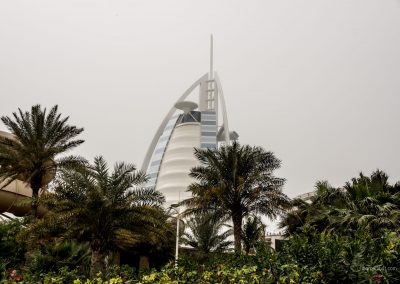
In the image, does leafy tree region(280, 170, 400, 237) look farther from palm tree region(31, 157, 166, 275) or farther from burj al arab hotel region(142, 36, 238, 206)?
burj al arab hotel region(142, 36, 238, 206)

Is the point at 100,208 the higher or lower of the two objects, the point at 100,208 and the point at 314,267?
the higher

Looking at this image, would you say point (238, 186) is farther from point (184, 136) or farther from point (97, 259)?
point (184, 136)

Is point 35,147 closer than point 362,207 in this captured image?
No

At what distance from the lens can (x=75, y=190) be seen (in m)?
16.2

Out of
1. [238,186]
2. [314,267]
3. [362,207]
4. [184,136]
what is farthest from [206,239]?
[184,136]

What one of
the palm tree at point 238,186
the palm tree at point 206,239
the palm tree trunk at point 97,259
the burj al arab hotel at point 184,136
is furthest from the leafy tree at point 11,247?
the burj al arab hotel at point 184,136

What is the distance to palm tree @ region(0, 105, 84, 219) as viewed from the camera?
17.7m

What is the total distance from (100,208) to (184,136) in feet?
229

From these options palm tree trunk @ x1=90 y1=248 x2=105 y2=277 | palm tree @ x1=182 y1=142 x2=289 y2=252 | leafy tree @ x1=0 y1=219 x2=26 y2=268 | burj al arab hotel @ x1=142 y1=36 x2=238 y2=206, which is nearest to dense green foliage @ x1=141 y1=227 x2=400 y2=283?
palm tree trunk @ x1=90 y1=248 x2=105 y2=277

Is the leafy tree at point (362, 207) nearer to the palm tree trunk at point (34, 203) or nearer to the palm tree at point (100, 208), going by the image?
the palm tree at point (100, 208)

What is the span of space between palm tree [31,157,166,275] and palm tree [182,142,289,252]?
3388 mm

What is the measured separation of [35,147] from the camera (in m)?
17.7

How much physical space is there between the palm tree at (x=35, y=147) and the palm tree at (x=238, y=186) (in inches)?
226

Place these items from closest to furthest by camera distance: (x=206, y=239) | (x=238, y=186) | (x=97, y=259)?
1. (x=97, y=259)
2. (x=238, y=186)
3. (x=206, y=239)
